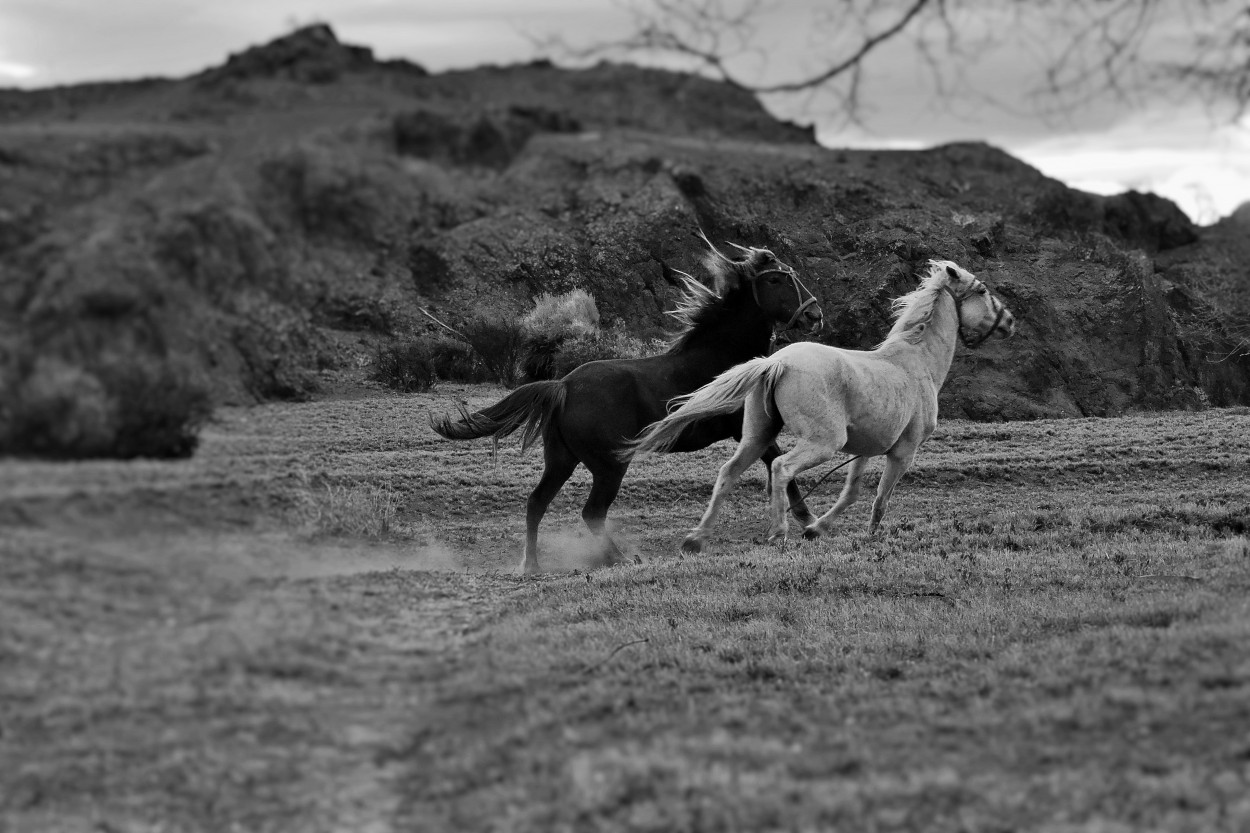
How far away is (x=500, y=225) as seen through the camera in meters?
17.9

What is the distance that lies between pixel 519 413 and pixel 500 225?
6229mm

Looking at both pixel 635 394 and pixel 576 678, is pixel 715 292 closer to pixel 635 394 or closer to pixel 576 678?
pixel 635 394

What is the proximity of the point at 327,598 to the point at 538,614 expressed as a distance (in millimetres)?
1752

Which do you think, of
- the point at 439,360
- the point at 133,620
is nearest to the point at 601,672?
the point at 133,620

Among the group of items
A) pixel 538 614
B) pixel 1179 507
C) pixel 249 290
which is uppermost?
pixel 249 290

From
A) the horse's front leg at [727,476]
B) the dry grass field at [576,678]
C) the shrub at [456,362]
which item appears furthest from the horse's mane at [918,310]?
the shrub at [456,362]

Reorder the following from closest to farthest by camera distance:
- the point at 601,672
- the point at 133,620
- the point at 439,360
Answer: the point at 133,620 → the point at 601,672 → the point at 439,360

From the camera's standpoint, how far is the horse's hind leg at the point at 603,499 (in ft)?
40.8

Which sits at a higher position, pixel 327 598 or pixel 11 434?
pixel 11 434

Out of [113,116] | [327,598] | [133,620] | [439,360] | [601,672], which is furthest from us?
[439,360]

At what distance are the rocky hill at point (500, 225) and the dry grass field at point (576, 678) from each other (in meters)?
1.11

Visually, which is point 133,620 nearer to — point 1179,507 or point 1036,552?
point 1036,552

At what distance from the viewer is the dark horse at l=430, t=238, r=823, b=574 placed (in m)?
12.3

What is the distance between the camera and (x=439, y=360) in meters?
19.3
